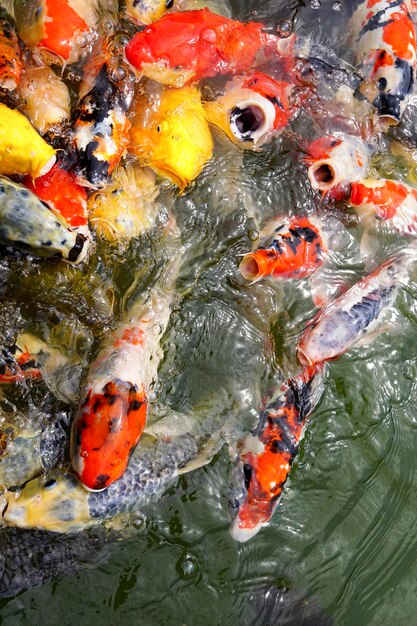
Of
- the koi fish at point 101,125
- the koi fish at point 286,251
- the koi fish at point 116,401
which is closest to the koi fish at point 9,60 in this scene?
the koi fish at point 101,125

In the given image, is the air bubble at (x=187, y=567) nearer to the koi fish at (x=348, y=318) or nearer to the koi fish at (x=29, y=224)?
the koi fish at (x=348, y=318)

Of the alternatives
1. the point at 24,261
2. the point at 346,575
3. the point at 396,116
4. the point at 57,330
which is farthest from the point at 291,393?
the point at 396,116

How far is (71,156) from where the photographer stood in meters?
3.15

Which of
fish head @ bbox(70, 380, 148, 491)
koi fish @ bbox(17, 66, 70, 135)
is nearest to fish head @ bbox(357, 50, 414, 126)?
koi fish @ bbox(17, 66, 70, 135)

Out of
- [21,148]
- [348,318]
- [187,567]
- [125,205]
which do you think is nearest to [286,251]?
[348,318]

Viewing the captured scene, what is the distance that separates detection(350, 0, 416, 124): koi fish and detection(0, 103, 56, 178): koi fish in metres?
1.80

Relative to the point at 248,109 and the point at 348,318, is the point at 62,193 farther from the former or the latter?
the point at 348,318

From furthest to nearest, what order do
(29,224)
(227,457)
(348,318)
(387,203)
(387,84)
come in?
(387,84), (387,203), (348,318), (227,457), (29,224)

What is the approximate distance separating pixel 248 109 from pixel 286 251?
0.74 metres

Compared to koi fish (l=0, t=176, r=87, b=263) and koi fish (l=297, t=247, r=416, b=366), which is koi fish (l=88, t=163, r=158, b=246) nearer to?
koi fish (l=0, t=176, r=87, b=263)

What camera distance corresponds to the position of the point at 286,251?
10.8 feet

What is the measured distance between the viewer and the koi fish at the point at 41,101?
10.7ft

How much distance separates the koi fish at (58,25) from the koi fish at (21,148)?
19.2 inches

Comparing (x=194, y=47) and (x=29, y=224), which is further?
(x=194, y=47)
